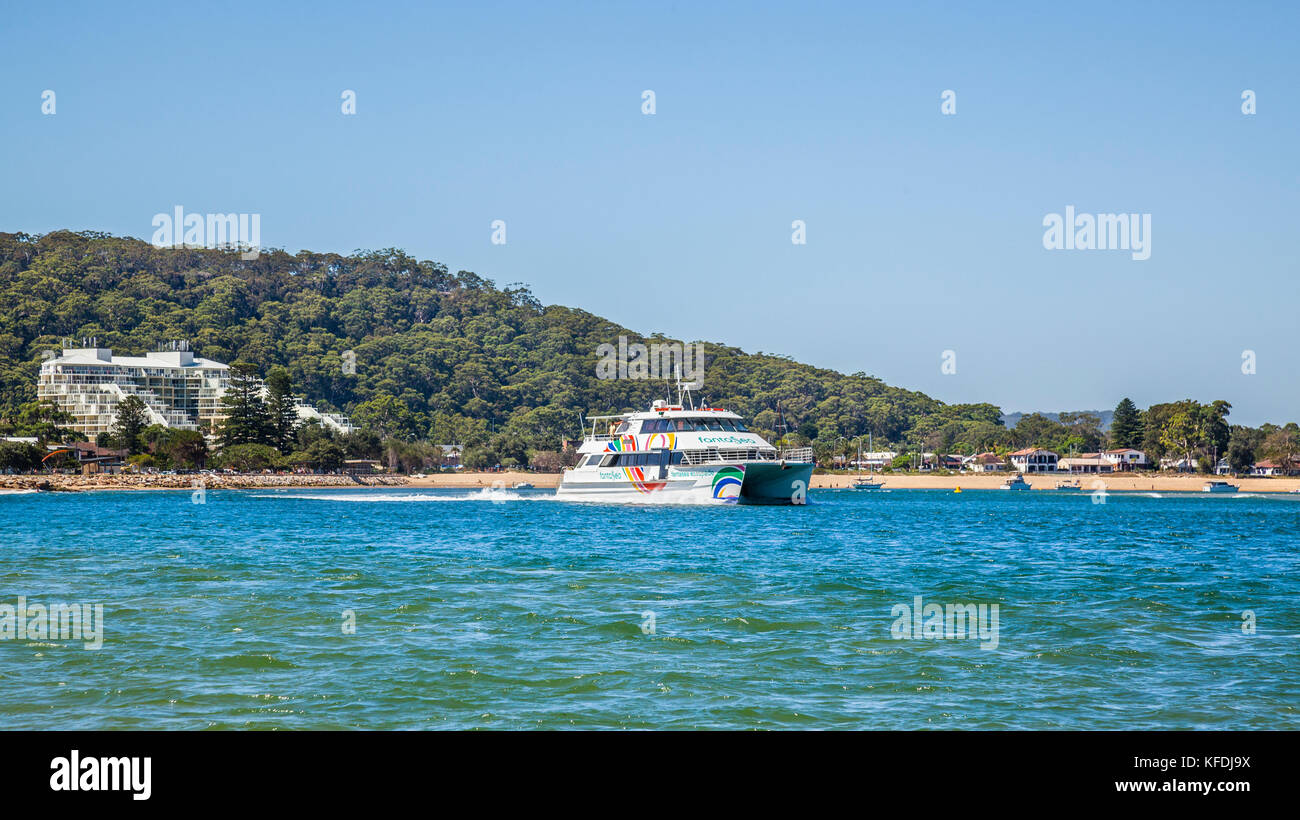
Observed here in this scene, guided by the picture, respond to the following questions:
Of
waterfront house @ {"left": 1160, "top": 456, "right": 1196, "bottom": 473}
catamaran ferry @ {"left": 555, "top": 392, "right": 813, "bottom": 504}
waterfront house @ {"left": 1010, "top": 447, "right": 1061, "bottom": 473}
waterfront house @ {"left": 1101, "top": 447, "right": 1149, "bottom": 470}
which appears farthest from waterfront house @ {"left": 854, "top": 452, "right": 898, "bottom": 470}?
catamaran ferry @ {"left": 555, "top": 392, "right": 813, "bottom": 504}

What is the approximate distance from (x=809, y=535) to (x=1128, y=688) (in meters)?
25.0

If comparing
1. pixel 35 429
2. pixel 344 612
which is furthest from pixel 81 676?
pixel 35 429

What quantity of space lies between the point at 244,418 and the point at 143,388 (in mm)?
29143

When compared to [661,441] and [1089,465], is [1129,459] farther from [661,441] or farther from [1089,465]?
[661,441]

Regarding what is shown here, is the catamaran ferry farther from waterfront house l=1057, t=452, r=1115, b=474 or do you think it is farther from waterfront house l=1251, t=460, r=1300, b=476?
waterfront house l=1251, t=460, r=1300, b=476

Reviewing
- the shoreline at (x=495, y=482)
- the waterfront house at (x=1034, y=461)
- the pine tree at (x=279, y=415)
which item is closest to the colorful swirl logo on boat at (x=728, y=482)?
the shoreline at (x=495, y=482)

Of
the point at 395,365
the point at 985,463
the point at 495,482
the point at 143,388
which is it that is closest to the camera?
the point at 495,482

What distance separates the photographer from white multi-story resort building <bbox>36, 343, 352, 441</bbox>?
427 feet

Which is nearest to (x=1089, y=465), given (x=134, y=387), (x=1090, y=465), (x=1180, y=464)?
(x=1090, y=465)

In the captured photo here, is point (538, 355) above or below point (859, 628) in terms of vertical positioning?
above

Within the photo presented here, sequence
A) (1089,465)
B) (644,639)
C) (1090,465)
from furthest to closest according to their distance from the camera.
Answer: (1090,465) → (1089,465) → (644,639)

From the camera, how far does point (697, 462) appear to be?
51188mm
